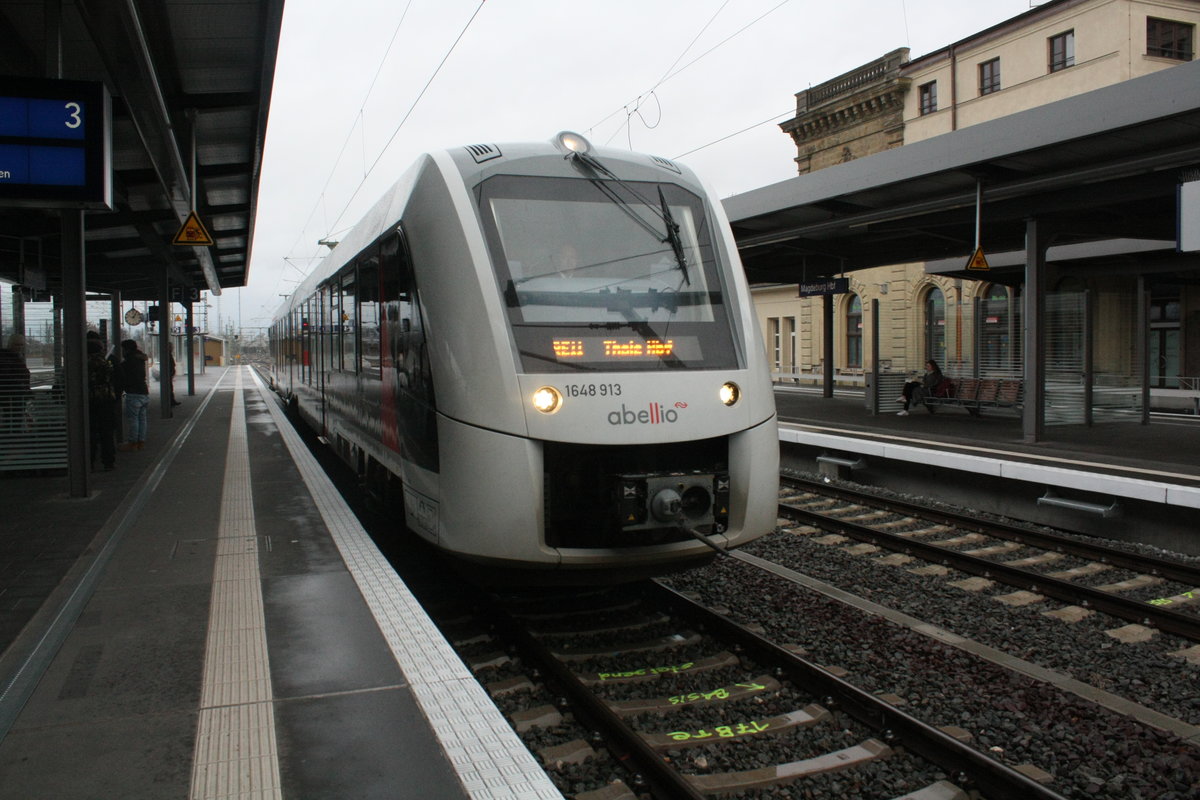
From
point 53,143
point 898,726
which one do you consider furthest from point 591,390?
point 53,143

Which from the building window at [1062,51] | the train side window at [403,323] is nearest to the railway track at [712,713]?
the train side window at [403,323]

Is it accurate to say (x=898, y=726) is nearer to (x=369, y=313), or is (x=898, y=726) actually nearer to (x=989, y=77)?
(x=369, y=313)

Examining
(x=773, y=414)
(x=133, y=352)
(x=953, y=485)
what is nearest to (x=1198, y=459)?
(x=953, y=485)

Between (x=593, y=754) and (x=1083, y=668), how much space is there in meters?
3.04

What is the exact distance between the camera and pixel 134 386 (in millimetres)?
13023

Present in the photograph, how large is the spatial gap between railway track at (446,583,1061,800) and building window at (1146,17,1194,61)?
93.2 ft

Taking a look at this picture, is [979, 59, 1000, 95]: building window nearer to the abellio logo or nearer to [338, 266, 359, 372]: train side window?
[338, 266, 359, 372]: train side window

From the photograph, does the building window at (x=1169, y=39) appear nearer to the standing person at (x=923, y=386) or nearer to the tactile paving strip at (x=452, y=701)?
the standing person at (x=923, y=386)

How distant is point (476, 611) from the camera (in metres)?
5.93

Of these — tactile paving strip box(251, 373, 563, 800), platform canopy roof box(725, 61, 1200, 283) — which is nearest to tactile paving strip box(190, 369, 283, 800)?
tactile paving strip box(251, 373, 563, 800)

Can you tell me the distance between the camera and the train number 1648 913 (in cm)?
494

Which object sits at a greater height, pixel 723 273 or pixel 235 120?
pixel 235 120

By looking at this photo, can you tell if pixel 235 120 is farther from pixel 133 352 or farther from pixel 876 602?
pixel 876 602

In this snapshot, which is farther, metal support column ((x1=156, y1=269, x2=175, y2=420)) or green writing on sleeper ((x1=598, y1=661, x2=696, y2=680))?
metal support column ((x1=156, y1=269, x2=175, y2=420))
